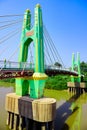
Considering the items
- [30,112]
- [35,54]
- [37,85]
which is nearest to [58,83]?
[37,85]

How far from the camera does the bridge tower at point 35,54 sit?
1670cm

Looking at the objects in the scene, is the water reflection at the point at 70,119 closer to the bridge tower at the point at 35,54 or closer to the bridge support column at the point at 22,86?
the bridge tower at the point at 35,54

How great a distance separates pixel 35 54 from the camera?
54.9 feet

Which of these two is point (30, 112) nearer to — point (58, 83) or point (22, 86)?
point (22, 86)

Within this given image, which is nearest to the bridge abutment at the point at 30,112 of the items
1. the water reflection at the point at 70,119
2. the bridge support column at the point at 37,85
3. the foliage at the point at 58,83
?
the bridge support column at the point at 37,85

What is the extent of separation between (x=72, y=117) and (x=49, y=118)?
6.04 metres

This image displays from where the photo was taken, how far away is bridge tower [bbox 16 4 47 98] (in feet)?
54.8

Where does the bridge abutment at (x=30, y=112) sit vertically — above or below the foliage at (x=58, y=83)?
below

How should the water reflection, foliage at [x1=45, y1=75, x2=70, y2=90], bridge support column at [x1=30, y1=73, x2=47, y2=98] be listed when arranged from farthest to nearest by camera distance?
1. foliage at [x1=45, y1=75, x2=70, y2=90]
2. the water reflection
3. bridge support column at [x1=30, y1=73, x2=47, y2=98]

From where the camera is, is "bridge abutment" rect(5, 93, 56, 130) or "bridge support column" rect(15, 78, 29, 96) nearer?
"bridge abutment" rect(5, 93, 56, 130)

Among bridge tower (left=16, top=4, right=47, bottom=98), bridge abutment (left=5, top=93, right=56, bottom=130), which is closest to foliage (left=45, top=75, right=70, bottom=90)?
bridge tower (left=16, top=4, right=47, bottom=98)

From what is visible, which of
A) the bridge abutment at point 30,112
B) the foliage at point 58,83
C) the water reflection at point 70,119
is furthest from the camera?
the foliage at point 58,83

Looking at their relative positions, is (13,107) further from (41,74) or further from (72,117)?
(72,117)

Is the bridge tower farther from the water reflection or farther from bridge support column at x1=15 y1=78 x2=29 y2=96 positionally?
the water reflection
